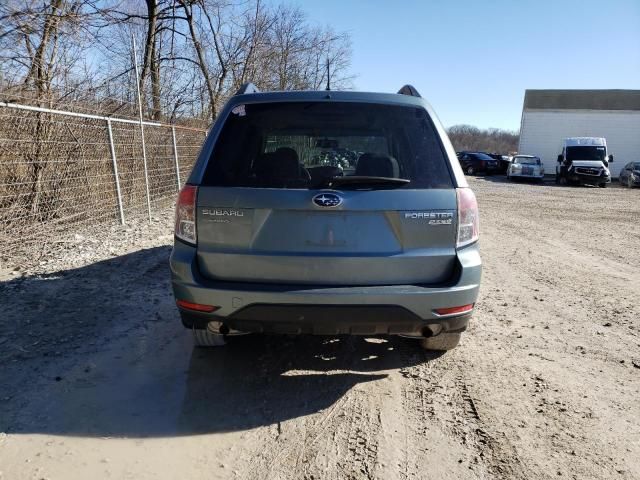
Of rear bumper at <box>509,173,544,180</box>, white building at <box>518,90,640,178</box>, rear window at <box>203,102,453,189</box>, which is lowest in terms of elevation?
rear bumper at <box>509,173,544,180</box>

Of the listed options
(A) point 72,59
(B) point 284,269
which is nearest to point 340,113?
(B) point 284,269

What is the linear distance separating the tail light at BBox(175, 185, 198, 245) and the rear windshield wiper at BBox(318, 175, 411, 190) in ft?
2.52

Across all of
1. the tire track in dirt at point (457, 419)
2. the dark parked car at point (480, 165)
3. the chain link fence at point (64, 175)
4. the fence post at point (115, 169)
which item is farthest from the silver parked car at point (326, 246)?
the dark parked car at point (480, 165)

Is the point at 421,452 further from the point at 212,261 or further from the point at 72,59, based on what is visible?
→ the point at 72,59

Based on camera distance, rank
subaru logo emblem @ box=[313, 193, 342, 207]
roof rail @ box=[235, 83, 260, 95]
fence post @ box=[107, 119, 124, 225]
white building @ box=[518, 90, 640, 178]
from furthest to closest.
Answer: white building @ box=[518, 90, 640, 178] < fence post @ box=[107, 119, 124, 225] < roof rail @ box=[235, 83, 260, 95] < subaru logo emblem @ box=[313, 193, 342, 207]

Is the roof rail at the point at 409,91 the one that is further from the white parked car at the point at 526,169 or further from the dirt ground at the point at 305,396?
the white parked car at the point at 526,169

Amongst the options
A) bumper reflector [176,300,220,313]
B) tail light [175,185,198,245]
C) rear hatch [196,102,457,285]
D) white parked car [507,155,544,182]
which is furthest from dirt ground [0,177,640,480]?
white parked car [507,155,544,182]

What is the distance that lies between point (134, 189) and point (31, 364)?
6107 mm

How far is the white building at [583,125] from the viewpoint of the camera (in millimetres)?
36750

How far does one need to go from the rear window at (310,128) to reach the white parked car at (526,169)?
91.0 ft

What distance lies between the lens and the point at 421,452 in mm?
2467

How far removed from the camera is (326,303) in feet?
8.51

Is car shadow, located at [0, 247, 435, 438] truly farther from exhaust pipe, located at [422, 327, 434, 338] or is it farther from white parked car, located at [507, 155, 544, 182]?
white parked car, located at [507, 155, 544, 182]

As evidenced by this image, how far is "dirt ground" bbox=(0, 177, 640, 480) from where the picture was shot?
2373 millimetres
